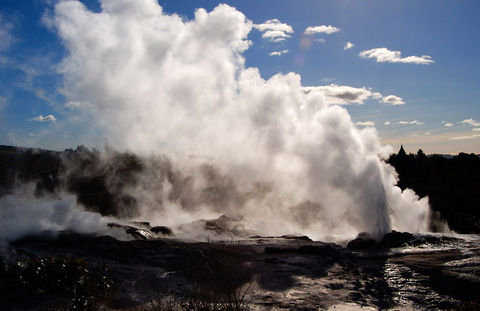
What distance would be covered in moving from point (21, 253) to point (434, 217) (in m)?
19.9

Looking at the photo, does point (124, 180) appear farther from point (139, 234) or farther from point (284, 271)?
point (284, 271)

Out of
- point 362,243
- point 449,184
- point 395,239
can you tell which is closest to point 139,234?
point 362,243

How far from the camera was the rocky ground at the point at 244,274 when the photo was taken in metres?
7.79

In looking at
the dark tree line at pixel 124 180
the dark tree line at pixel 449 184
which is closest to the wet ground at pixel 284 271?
the dark tree line at pixel 449 184

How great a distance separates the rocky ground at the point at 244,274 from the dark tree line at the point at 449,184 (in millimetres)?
6699

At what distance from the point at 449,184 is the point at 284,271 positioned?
110 ft

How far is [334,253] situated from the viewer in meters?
13.1

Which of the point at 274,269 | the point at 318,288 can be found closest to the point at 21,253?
the point at 274,269

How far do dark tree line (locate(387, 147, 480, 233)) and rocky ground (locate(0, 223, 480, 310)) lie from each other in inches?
264

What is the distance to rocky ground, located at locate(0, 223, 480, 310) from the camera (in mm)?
7793

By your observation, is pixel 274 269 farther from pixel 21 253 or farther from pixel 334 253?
pixel 21 253

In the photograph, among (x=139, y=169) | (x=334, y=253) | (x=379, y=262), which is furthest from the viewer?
(x=139, y=169)

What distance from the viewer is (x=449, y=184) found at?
37.3 metres

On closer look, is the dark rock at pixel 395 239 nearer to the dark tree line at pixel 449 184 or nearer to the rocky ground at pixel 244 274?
the rocky ground at pixel 244 274
